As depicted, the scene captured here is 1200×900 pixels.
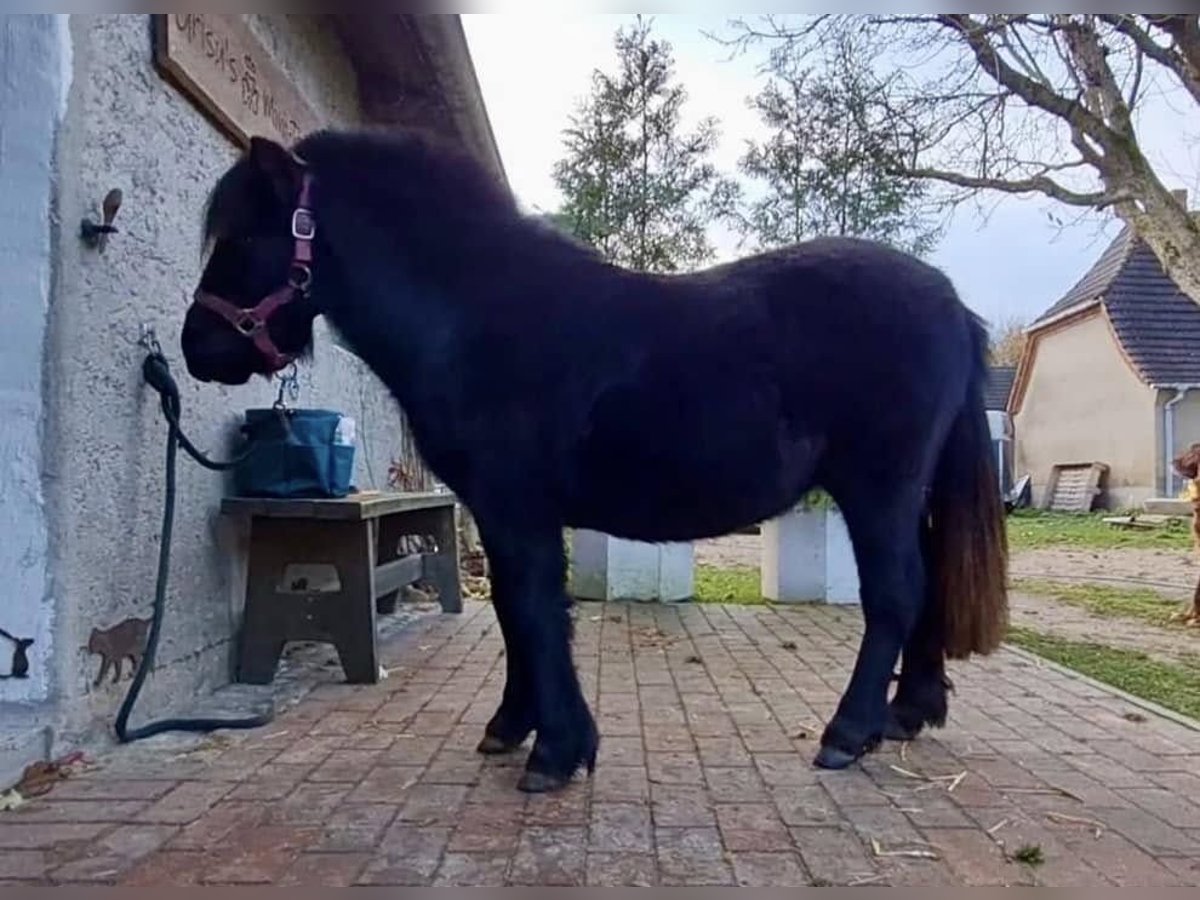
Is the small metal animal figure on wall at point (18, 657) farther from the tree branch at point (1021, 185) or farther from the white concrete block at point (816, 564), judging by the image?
the tree branch at point (1021, 185)

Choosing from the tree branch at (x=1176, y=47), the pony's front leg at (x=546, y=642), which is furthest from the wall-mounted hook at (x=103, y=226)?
the tree branch at (x=1176, y=47)

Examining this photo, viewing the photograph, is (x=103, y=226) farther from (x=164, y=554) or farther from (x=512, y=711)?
(x=512, y=711)

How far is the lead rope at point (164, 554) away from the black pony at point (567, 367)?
40cm

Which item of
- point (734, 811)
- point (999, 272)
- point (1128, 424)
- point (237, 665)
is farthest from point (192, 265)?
point (1128, 424)

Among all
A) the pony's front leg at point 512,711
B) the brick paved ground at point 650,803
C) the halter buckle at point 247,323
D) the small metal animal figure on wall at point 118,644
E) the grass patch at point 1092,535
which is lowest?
the grass patch at point 1092,535

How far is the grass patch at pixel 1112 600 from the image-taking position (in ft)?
18.1

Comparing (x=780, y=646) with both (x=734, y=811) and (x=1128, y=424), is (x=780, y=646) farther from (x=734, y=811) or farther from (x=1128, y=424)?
(x=1128, y=424)

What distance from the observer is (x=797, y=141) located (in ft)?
24.7

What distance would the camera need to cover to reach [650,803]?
2074 millimetres

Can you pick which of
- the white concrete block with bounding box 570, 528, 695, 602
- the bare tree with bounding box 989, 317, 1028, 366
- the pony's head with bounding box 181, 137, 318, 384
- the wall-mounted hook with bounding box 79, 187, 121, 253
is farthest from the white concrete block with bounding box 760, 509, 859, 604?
the bare tree with bounding box 989, 317, 1028, 366

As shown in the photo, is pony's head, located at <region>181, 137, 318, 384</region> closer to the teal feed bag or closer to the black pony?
the black pony

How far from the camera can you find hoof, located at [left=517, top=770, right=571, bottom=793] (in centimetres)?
215

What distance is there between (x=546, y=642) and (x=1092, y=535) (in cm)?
1181

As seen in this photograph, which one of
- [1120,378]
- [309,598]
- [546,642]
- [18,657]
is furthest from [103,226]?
[1120,378]
